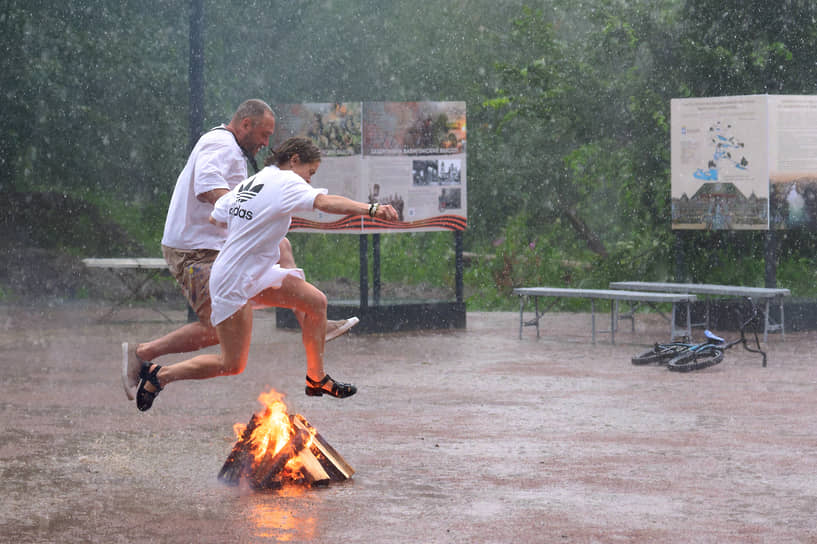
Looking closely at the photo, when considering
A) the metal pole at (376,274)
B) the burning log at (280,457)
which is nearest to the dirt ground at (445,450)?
the burning log at (280,457)

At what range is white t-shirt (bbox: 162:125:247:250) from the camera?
752 centimetres

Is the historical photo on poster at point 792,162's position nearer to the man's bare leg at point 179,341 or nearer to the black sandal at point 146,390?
the man's bare leg at point 179,341

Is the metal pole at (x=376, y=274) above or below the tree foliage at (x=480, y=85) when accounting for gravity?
below

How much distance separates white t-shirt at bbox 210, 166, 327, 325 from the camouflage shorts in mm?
239

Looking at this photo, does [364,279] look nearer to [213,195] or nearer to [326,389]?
[326,389]

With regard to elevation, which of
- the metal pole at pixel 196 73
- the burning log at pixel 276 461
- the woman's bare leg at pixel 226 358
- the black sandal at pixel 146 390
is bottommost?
the burning log at pixel 276 461

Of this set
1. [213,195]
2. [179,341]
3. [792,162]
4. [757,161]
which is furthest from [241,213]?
[792,162]

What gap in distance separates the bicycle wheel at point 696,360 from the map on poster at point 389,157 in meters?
5.33

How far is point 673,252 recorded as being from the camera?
1883cm

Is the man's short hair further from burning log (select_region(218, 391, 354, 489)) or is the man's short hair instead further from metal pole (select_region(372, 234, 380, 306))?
metal pole (select_region(372, 234, 380, 306))

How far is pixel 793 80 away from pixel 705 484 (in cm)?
1197

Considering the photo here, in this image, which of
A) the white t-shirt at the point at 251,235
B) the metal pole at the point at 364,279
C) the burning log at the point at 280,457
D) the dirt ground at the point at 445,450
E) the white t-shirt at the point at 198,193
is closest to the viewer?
the dirt ground at the point at 445,450

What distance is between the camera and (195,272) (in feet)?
24.8

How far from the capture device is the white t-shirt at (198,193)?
24.7 ft
